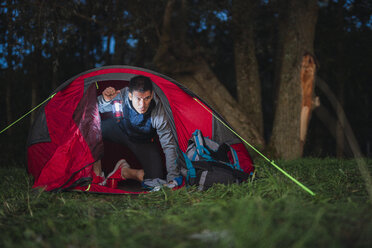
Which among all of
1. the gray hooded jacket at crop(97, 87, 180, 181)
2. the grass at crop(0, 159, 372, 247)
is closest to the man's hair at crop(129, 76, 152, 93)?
the gray hooded jacket at crop(97, 87, 180, 181)

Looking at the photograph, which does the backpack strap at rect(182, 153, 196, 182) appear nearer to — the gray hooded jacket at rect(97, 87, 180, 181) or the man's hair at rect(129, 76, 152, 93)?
the gray hooded jacket at rect(97, 87, 180, 181)

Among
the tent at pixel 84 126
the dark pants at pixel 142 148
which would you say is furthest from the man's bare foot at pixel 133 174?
the tent at pixel 84 126

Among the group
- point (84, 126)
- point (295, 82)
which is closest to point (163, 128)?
point (84, 126)

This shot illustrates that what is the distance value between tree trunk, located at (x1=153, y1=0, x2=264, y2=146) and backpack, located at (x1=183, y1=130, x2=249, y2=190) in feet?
4.25

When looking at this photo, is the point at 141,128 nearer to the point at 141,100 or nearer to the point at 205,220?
the point at 141,100

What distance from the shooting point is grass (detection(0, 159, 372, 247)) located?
129cm

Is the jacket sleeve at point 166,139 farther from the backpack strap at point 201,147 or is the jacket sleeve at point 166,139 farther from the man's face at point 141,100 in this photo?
the backpack strap at point 201,147

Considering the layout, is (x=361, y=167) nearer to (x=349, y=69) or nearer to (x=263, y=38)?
(x=263, y=38)

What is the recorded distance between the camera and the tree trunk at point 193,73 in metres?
4.48

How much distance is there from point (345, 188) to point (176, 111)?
78.2 inches

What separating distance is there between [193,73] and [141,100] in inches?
61.8

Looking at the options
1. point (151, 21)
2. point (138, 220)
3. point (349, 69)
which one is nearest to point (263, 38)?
point (349, 69)

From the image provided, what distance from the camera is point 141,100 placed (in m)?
3.26

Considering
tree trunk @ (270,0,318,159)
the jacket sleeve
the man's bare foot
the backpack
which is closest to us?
the backpack
